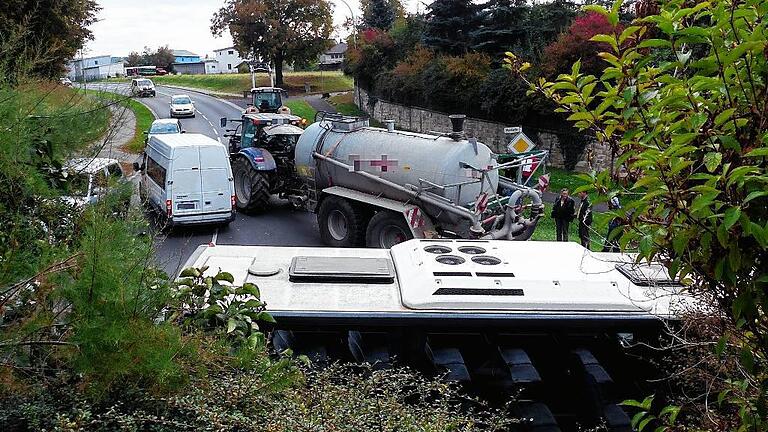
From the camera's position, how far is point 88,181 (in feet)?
15.9

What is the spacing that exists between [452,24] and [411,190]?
72.6 feet

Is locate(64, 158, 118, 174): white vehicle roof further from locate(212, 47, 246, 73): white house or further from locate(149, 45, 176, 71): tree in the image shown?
locate(212, 47, 246, 73): white house

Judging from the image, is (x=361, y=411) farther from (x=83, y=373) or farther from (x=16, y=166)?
(x=16, y=166)

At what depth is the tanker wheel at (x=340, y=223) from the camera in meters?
13.5

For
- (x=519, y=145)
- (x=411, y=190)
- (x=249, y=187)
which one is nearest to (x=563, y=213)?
(x=519, y=145)

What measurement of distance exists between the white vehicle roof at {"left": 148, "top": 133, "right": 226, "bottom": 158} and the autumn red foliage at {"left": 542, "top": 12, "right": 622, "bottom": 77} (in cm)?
1250

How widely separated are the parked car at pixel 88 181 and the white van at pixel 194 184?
10.8 m

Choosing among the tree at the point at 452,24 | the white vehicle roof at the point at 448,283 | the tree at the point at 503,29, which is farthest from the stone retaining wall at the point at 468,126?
the white vehicle roof at the point at 448,283

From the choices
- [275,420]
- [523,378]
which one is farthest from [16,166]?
[523,378]

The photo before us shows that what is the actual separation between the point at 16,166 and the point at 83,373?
1.31 metres

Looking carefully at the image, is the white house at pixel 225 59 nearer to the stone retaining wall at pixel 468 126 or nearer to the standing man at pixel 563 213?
the stone retaining wall at pixel 468 126

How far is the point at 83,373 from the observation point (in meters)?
3.78

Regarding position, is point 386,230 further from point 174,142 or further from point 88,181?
point 88,181

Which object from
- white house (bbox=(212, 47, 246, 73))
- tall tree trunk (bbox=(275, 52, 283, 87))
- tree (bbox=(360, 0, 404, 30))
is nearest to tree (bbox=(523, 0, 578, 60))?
tree (bbox=(360, 0, 404, 30))
